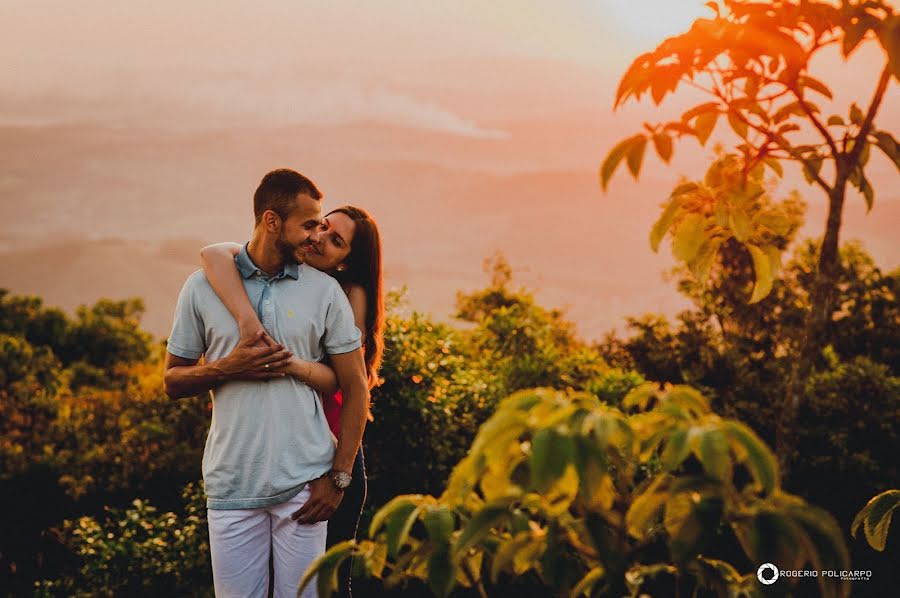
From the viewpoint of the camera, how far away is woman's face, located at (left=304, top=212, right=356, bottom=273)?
342cm

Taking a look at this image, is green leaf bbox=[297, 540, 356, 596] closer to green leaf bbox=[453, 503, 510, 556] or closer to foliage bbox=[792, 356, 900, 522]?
green leaf bbox=[453, 503, 510, 556]

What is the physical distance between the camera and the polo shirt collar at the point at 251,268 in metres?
2.99

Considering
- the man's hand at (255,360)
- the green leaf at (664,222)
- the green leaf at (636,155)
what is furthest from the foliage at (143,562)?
the green leaf at (636,155)

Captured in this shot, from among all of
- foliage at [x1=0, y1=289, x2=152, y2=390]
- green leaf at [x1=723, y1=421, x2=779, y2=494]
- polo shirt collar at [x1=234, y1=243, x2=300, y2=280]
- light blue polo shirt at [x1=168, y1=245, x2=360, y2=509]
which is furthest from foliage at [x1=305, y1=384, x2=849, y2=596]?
foliage at [x1=0, y1=289, x2=152, y2=390]

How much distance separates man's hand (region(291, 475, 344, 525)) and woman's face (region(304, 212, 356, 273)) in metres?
0.95

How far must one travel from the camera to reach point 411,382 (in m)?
5.51

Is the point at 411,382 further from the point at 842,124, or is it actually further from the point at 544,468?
the point at 544,468

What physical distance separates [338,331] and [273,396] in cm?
33

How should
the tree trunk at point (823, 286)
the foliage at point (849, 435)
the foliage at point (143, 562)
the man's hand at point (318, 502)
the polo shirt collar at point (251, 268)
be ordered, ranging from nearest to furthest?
1. the tree trunk at point (823, 286)
2. the man's hand at point (318, 502)
3. the polo shirt collar at point (251, 268)
4. the foliage at point (143, 562)
5. the foliage at point (849, 435)

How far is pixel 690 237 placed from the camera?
6.55 feet

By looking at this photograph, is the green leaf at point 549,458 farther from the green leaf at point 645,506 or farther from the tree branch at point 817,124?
the tree branch at point 817,124

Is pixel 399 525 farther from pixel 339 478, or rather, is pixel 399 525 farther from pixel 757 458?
pixel 339 478

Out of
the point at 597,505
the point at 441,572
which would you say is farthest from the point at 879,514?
the point at 441,572

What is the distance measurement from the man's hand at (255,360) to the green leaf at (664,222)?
136 cm
